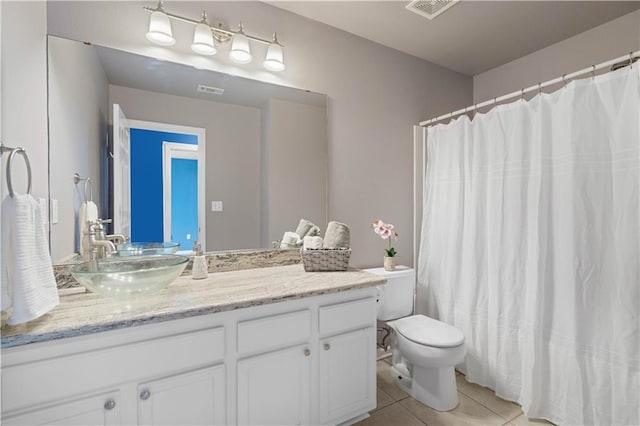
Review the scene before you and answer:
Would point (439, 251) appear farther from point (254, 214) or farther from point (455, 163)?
point (254, 214)

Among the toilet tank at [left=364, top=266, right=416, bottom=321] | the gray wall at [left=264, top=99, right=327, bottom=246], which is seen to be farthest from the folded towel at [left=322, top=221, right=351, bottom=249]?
the toilet tank at [left=364, top=266, right=416, bottom=321]

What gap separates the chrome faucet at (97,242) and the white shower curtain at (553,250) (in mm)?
2189

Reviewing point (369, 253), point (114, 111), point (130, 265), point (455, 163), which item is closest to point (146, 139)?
point (114, 111)

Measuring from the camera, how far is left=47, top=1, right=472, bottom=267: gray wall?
1.71 meters

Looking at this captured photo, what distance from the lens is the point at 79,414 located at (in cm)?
103

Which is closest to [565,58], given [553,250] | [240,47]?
[553,250]

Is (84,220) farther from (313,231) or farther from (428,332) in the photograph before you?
(428,332)

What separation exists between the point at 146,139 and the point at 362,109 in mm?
1557

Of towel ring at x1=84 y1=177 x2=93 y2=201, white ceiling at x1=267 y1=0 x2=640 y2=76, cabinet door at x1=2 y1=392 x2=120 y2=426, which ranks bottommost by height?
cabinet door at x1=2 y1=392 x2=120 y2=426

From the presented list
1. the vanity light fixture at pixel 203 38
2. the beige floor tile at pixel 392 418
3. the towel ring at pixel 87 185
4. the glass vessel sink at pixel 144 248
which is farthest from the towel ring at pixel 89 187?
the beige floor tile at pixel 392 418

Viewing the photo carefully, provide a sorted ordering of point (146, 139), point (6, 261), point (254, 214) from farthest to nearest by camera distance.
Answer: point (254, 214)
point (146, 139)
point (6, 261)

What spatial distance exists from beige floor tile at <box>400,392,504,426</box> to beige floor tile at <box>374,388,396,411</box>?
0.08m

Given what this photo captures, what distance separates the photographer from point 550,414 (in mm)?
1721

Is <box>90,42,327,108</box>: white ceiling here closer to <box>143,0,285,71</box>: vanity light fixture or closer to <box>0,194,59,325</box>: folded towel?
<box>143,0,285,71</box>: vanity light fixture
